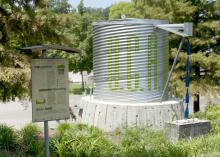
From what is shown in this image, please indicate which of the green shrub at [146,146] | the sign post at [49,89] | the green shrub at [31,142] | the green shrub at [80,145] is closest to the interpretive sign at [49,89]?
the sign post at [49,89]

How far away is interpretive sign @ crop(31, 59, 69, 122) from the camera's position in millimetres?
5062

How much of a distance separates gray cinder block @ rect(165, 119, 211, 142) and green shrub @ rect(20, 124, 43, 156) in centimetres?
305

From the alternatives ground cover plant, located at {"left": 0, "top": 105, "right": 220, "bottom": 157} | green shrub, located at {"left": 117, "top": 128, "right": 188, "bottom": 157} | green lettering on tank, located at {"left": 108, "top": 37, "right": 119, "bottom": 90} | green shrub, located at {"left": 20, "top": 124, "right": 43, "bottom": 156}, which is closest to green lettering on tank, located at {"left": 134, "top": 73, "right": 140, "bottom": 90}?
green lettering on tank, located at {"left": 108, "top": 37, "right": 119, "bottom": 90}

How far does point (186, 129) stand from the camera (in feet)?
29.6

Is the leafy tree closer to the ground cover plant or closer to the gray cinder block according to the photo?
the ground cover plant

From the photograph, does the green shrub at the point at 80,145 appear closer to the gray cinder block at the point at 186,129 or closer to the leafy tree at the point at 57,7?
the gray cinder block at the point at 186,129

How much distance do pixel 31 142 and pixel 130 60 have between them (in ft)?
15.6

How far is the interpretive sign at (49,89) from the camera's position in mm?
5062

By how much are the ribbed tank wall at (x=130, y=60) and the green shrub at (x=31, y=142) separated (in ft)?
11.7

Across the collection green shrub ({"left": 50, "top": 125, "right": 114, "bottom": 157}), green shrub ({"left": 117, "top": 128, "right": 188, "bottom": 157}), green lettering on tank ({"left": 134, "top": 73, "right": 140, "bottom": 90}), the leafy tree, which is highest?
the leafy tree

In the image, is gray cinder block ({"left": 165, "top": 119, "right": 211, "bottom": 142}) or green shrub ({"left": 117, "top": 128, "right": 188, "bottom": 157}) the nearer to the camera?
green shrub ({"left": 117, "top": 128, "right": 188, "bottom": 157})

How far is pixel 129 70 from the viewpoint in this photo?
36.3 ft

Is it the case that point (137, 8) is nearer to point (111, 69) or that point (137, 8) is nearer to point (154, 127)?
point (111, 69)

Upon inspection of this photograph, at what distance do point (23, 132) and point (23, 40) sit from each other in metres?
1.79
